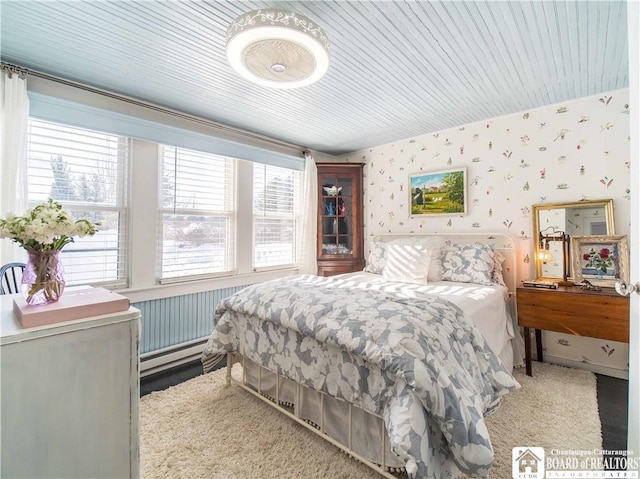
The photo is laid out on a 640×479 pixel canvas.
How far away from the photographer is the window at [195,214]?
111 inches

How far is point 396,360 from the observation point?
4.02ft

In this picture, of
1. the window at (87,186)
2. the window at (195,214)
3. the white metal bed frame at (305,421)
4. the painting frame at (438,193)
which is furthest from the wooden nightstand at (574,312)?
the window at (87,186)

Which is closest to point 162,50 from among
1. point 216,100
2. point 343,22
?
point 216,100

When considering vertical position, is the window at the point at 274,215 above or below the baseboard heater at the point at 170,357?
above

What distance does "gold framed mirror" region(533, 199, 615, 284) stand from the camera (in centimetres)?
246

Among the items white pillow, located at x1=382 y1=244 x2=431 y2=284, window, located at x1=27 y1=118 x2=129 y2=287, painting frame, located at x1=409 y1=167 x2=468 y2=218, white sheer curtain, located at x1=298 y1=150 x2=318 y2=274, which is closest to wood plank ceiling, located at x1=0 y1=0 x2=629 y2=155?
window, located at x1=27 y1=118 x2=129 y2=287

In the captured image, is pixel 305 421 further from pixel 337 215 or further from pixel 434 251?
pixel 337 215

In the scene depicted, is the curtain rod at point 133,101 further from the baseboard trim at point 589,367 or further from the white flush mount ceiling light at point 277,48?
the baseboard trim at point 589,367

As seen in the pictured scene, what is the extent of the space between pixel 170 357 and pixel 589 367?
3.68 meters

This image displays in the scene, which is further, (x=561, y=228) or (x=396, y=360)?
(x=561, y=228)

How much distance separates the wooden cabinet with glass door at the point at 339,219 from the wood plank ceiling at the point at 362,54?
1120 mm

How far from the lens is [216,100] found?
102 inches
